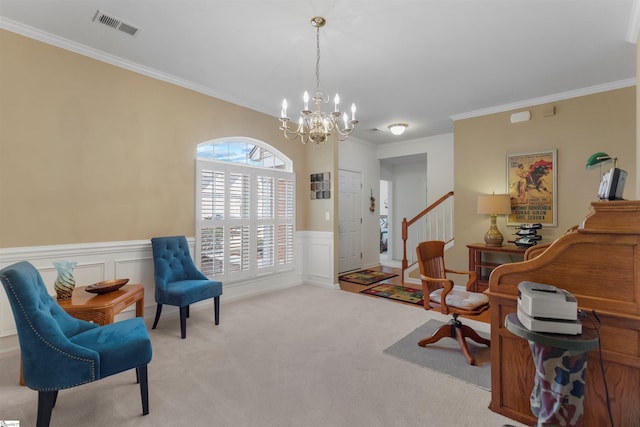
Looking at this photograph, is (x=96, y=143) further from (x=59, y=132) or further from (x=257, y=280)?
(x=257, y=280)

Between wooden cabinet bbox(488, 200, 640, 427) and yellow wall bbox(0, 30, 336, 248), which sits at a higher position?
yellow wall bbox(0, 30, 336, 248)

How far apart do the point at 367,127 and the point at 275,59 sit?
2.85 m

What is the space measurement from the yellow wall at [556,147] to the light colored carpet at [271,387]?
8.41ft

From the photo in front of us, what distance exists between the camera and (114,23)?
258cm

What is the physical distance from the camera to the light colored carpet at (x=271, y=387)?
5.96 feet

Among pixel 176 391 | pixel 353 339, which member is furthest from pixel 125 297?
pixel 353 339

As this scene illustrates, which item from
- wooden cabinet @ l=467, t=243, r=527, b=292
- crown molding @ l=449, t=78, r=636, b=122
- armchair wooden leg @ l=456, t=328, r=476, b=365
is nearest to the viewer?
armchair wooden leg @ l=456, t=328, r=476, b=365

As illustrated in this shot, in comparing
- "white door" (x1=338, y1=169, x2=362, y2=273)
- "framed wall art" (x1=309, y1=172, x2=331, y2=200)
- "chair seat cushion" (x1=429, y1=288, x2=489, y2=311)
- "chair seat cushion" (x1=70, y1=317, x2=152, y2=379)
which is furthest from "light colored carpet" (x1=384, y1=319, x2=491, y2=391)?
"white door" (x1=338, y1=169, x2=362, y2=273)

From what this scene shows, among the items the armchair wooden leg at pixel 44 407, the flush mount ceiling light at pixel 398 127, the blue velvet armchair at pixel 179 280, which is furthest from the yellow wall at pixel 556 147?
the armchair wooden leg at pixel 44 407

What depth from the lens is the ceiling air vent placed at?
8.18 feet

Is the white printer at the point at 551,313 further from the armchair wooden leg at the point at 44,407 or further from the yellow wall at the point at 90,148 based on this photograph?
the yellow wall at the point at 90,148

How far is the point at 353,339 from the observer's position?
9.73ft

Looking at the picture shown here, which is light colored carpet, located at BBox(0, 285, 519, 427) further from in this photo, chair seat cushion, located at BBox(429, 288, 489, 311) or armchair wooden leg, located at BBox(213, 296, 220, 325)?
chair seat cushion, located at BBox(429, 288, 489, 311)

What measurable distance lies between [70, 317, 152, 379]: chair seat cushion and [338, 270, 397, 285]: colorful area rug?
4.04 metres
